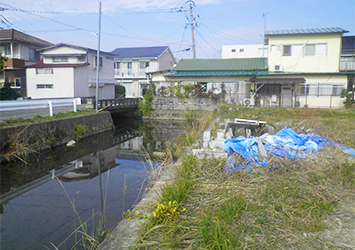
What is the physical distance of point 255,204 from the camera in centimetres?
380

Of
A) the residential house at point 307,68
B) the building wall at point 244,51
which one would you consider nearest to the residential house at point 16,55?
the residential house at point 307,68

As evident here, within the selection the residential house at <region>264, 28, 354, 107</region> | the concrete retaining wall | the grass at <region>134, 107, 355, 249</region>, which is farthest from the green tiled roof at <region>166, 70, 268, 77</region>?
the grass at <region>134, 107, 355, 249</region>

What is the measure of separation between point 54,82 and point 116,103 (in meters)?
8.83

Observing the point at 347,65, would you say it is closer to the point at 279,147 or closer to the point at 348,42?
the point at 348,42

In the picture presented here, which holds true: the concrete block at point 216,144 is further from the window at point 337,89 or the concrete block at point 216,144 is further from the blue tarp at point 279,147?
the window at point 337,89

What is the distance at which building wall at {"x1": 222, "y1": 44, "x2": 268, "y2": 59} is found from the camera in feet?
129

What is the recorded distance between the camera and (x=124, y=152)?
11.5 metres

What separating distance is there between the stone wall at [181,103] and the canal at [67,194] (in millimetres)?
11452

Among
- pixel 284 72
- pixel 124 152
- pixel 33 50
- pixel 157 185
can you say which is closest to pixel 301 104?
pixel 284 72

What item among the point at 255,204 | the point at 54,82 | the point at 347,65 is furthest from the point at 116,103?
the point at 255,204

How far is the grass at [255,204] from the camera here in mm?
3033

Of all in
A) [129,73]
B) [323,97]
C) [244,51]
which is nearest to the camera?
[323,97]

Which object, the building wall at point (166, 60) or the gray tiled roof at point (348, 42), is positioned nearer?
the gray tiled roof at point (348, 42)

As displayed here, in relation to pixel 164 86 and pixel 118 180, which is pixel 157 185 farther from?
pixel 164 86
